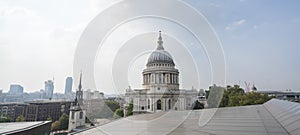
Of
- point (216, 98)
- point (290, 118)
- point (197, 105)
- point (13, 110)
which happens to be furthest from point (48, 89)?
point (290, 118)

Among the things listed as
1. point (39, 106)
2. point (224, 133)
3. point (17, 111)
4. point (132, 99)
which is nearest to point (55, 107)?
point (39, 106)

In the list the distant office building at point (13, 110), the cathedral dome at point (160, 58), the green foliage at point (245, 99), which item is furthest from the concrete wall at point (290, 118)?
the distant office building at point (13, 110)

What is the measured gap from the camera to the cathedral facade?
4173cm

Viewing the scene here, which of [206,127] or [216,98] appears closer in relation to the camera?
[206,127]

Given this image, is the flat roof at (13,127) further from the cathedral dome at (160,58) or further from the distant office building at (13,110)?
the distant office building at (13,110)

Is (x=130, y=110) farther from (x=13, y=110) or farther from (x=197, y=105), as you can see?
(x=13, y=110)

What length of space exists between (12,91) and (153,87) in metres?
90.1

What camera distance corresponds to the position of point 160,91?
47.3 meters

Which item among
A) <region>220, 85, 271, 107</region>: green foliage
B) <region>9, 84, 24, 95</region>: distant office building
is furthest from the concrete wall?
<region>9, 84, 24, 95</region>: distant office building

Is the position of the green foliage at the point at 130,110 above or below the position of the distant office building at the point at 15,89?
below

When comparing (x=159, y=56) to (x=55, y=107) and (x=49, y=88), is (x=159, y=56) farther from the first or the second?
(x=49, y=88)

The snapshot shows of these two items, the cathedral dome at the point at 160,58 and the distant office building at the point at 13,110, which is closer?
the distant office building at the point at 13,110

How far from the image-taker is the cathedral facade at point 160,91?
41.7 metres

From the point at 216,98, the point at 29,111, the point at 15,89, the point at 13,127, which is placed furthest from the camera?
the point at 15,89
